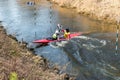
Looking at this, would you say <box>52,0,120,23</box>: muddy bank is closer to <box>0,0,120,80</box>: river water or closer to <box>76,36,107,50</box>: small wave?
<box>0,0,120,80</box>: river water

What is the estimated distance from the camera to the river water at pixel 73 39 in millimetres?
16875

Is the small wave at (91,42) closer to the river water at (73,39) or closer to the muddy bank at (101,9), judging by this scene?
the river water at (73,39)

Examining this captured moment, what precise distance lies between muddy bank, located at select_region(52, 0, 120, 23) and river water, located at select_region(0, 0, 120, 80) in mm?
1093

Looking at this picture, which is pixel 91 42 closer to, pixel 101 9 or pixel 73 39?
pixel 73 39

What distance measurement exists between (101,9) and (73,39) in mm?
9702

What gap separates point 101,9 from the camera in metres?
32.1

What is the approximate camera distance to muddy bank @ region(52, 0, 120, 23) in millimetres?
30203

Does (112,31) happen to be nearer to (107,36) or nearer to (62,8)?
(107,36)

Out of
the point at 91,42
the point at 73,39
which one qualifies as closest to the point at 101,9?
the point at 73,39

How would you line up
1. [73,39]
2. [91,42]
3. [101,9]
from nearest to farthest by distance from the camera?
[91,42]
[73,39]
[101,9]

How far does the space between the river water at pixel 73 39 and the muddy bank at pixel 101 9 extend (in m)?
1.09

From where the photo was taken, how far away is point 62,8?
39.0 meters

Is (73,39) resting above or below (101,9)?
below

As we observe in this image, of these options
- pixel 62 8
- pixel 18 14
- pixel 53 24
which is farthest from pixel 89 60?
pixel 62 8
